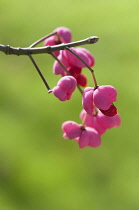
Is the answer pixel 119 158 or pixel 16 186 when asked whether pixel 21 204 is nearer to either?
pixel 16 186

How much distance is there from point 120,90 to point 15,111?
746mm

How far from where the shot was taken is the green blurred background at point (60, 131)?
7.87 feet

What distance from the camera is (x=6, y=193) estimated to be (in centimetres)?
240

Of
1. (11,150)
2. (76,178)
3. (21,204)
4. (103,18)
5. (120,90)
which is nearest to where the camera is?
(21,204)

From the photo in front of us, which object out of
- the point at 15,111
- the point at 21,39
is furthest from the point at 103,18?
the point at 15,111

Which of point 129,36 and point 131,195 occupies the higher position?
point 129,36

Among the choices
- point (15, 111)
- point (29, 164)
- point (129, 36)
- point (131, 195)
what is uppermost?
point (129, 36)

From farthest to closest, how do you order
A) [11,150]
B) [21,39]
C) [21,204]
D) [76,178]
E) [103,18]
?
[103,18] < [21,39] < [11,150] < [76,178] < [21,204]

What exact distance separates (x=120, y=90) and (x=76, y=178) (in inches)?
Answer: 36.1

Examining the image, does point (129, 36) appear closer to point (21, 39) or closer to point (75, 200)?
point (21, 39)

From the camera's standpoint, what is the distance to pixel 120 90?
10.6 feet

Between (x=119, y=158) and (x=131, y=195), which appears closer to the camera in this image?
(x=131, y=195)

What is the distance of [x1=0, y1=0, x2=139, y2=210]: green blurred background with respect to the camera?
2398 mm

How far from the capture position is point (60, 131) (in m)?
2.87
